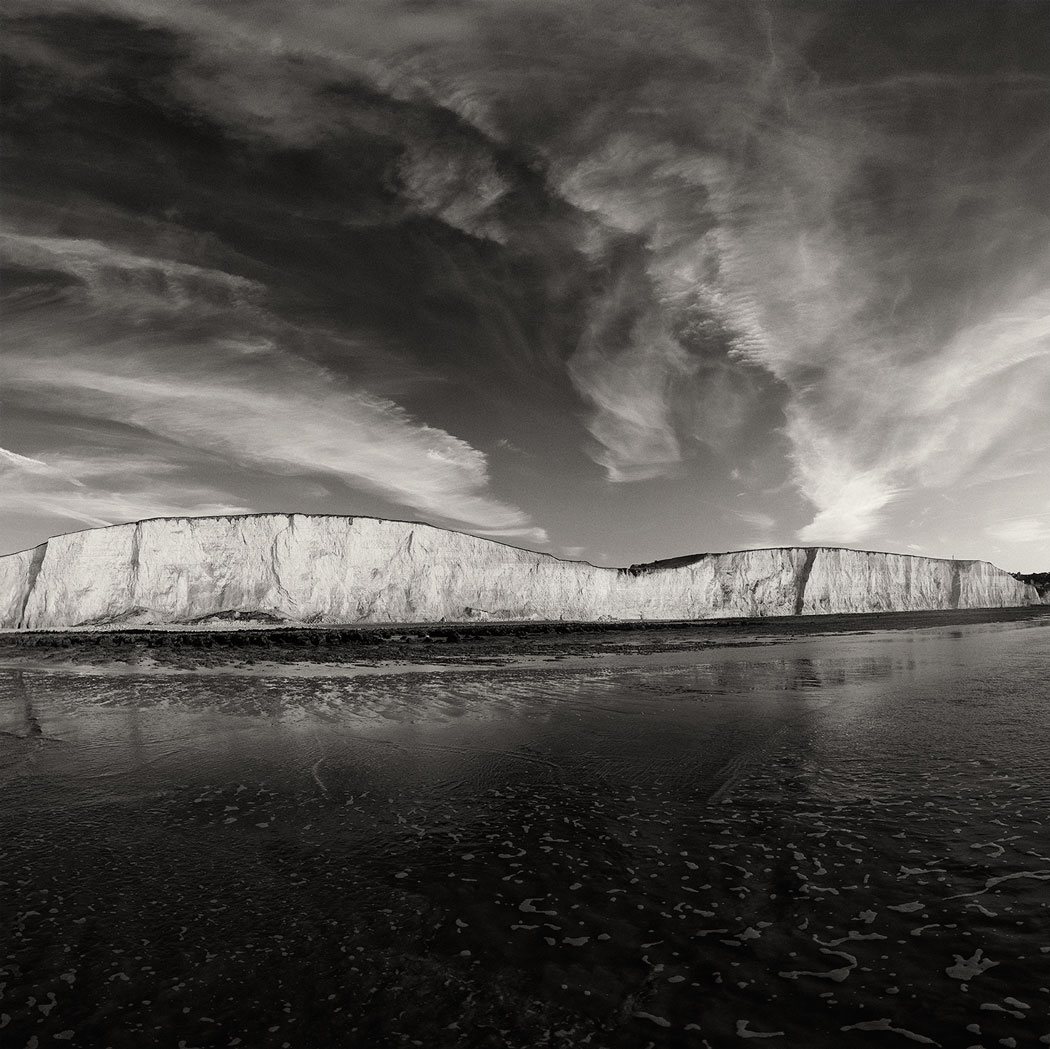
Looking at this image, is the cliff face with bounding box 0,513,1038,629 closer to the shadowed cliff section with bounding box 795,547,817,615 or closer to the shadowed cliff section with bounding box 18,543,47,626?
the shadowed cliff section with bounding box 18,543,47,626

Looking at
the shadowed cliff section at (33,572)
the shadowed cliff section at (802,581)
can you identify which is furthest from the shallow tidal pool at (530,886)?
the shadowed cliff section at (802,581)

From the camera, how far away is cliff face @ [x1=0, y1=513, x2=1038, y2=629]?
61.8 meters

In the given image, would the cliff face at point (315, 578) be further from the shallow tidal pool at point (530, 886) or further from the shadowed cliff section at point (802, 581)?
the shallow tidal pool at point (530, 886)

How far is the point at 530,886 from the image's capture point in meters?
4.79

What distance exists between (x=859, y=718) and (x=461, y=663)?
14.9 meters

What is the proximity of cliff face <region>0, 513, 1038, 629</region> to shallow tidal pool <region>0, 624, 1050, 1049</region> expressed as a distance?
55.7 m

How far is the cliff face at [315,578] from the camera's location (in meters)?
61.8

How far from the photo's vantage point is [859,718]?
11.1 meters

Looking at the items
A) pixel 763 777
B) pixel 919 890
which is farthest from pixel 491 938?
pixel 763 777

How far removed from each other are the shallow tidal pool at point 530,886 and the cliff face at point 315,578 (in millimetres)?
55711

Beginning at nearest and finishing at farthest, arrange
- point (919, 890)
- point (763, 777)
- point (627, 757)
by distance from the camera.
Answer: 1. point (919, 890)
2. point (763, 777)
3. point (627, 757)

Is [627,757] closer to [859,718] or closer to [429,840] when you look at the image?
[429,840]

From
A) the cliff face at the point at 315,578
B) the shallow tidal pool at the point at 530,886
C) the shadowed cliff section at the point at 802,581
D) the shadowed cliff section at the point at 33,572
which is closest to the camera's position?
the shallow tidal pool at the point at 530,886

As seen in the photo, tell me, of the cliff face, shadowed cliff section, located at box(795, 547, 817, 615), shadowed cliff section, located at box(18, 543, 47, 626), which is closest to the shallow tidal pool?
the cliff face
